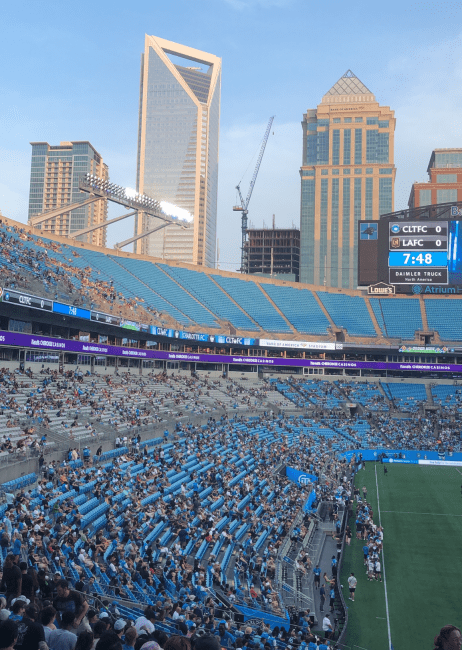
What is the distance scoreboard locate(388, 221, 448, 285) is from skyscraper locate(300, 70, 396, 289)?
78797 millimetres

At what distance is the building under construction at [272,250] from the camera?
14625 centimetres

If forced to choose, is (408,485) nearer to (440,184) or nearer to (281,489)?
(281,489)

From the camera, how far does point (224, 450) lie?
1367 inches

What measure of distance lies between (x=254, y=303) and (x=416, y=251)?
57.4 ft

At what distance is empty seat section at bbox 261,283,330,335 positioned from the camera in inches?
2489

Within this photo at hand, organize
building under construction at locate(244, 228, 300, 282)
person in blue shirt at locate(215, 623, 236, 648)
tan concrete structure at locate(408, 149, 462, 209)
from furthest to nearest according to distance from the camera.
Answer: tan concrete structure at locate(408, 149, 462, 209) < building under construction at locate(244, 228, 300, 282) < person in blue shirt at locate(215, 623, 236, 648)

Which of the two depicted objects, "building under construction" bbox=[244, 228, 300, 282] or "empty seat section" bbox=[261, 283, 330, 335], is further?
"building under construction" bbox=[244, 228, 300, 282]

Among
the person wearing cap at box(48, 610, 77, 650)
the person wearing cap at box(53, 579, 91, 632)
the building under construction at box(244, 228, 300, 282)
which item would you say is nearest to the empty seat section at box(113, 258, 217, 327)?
the person wearing cap at box(53, 579, 91, 632)

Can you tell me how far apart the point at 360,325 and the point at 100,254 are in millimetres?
27846

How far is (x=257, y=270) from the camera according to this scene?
147 m

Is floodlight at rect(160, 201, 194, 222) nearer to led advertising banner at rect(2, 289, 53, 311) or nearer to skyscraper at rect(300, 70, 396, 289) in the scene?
led advertising banner at rect(2, 289, 53, 311)

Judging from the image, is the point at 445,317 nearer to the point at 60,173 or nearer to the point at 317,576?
the point at 317,576

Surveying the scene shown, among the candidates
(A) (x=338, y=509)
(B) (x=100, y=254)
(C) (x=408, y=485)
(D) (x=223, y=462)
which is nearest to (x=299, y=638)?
(A) (x=338, y=509)

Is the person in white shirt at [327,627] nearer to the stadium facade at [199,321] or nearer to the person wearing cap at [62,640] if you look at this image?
the person wearing cap at [62,640]
